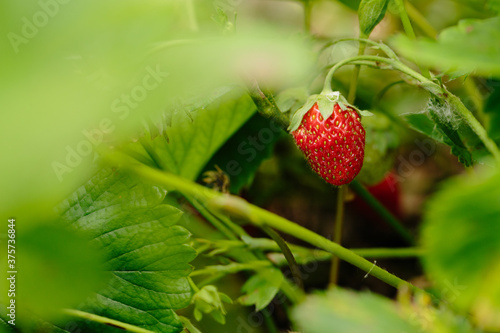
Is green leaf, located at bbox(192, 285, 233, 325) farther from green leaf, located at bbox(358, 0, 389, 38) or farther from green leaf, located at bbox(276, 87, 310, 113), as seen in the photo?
green leaf, located at bbox(358, 0, 389, 38)

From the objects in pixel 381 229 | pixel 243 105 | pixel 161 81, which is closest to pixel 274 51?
pixel 161 81

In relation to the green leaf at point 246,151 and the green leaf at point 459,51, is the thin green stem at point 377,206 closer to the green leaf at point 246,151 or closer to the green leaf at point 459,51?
the green leaf at point 246,151

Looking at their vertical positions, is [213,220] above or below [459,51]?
below

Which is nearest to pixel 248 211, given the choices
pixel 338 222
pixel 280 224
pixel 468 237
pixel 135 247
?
pixel 280 224

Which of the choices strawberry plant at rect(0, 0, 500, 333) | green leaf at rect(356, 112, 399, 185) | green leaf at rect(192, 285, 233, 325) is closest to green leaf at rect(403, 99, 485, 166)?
strawberry plant at rect(0, 0, 500, 333)

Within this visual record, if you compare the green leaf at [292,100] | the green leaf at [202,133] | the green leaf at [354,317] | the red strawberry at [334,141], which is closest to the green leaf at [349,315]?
the green leaf at [354,317]

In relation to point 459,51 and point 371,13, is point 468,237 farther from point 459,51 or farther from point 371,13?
point 371,13

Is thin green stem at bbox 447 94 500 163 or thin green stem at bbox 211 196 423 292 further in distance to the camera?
thin green stem at bbox 447 94 500 163
